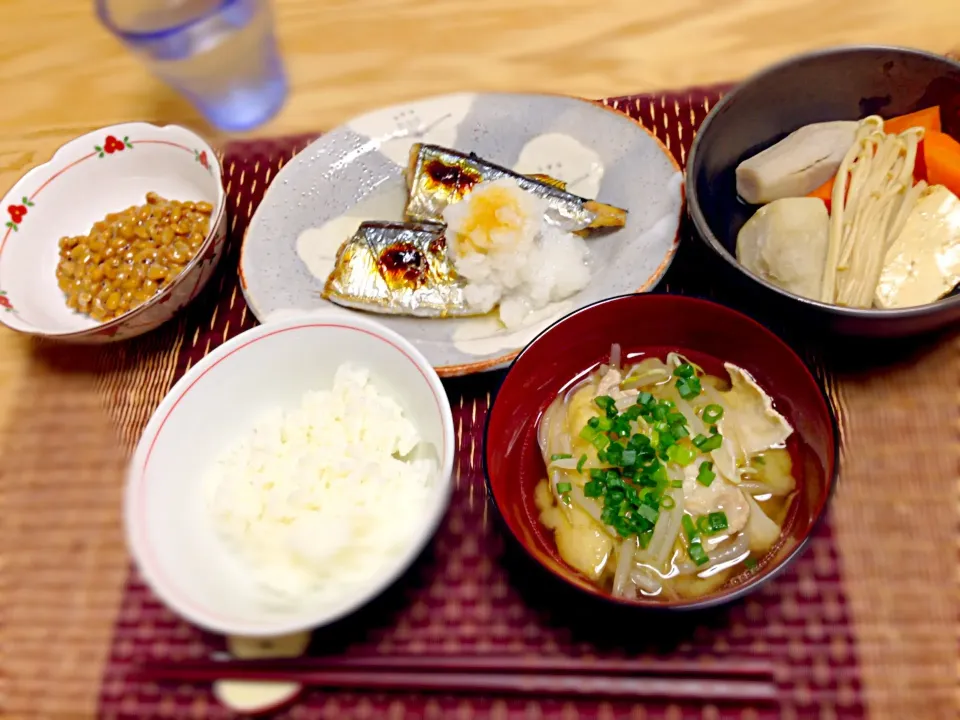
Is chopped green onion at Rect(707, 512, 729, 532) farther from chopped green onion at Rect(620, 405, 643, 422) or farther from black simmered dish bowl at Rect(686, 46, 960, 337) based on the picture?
black simmered dish bowl at Rect(686, 46, 960, 337)

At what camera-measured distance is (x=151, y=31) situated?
1.48 metres

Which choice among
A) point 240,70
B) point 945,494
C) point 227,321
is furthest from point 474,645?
point 240,70

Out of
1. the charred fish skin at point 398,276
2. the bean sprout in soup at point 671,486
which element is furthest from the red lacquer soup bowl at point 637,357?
the charred fish skin at point 398,276

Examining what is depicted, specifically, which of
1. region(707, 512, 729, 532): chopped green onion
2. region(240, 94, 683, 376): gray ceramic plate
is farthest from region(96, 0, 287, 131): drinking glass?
region(707, 512, 729, 532): chopped green onion

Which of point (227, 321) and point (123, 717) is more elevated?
point (227, 321)

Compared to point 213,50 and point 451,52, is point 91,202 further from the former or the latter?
point 451,52

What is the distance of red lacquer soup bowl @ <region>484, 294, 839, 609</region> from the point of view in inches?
38.4

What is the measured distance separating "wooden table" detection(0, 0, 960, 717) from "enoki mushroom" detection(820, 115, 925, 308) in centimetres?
44

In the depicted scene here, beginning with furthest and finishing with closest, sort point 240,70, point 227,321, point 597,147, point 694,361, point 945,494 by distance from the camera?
1. point 240,70
2. point 597,147
3. point 227,321
4. point 694,361
5. point 945,494

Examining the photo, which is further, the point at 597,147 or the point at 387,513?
the point at 597,147

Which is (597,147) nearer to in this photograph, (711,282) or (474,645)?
(711,282)

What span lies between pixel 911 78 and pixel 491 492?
1.10 meters

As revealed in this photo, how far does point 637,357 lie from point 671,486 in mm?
263

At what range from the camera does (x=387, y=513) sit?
1038 millimetres
